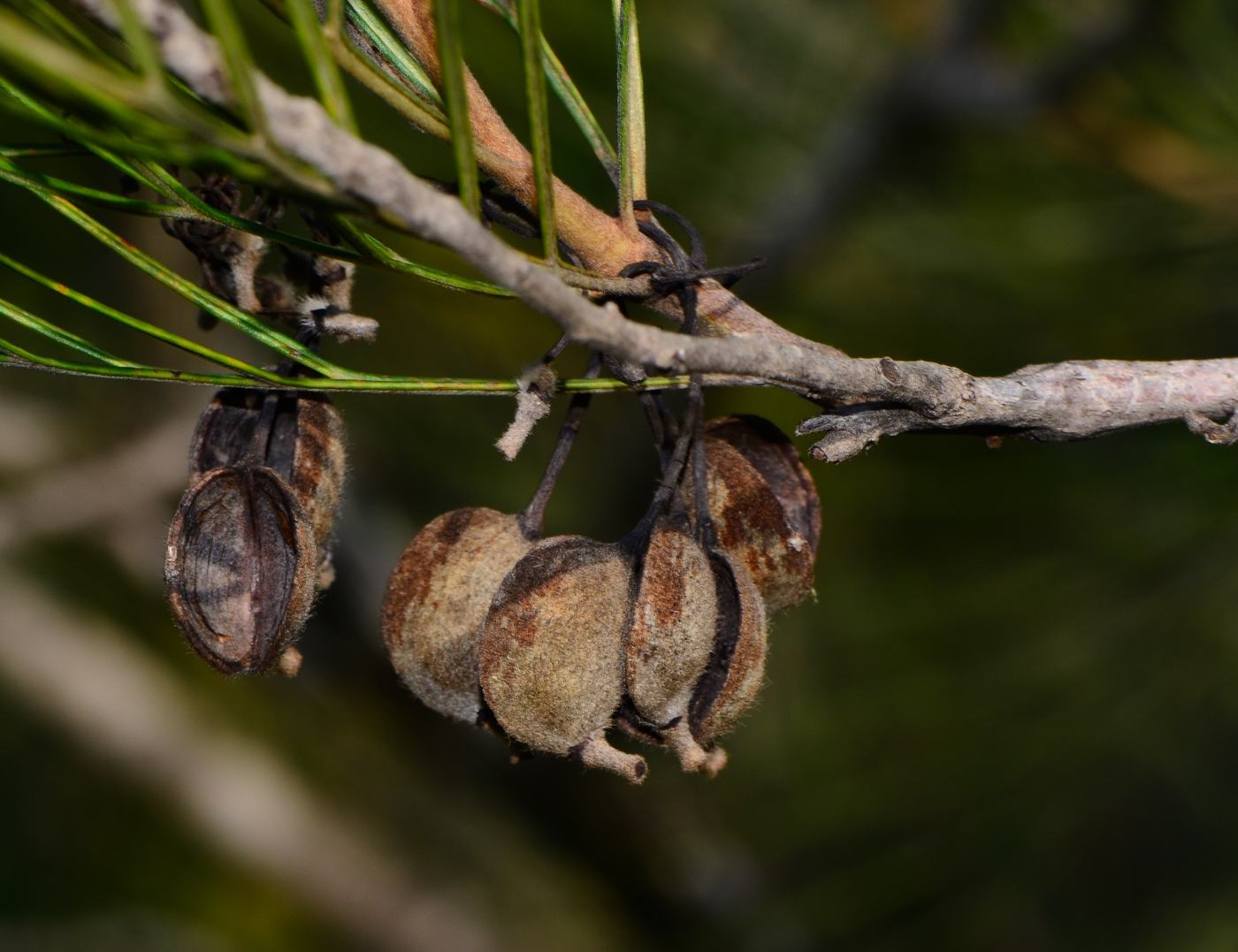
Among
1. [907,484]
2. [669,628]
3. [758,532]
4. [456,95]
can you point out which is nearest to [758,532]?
[758,532]

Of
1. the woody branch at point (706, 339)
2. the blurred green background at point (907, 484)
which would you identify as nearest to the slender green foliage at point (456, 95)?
the woody branch at point (706, 339)

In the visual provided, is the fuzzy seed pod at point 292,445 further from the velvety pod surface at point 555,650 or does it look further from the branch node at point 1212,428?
the branch node at point 1212,428

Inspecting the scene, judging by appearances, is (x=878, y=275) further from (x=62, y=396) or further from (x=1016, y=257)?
(x=62, y=396)

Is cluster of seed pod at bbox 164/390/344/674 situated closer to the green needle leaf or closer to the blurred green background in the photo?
the green needle leaf

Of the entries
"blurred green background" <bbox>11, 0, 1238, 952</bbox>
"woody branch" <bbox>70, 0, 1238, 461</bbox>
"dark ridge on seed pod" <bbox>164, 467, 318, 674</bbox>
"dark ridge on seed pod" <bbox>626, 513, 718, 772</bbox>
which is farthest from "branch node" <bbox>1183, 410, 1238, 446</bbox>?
"dark ridge on seed pod" <bbox>164, 467, 318, 674</bbox>

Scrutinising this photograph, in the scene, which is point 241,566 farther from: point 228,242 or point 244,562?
point 228,242

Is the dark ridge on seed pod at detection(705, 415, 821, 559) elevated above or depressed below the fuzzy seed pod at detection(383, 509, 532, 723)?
above
